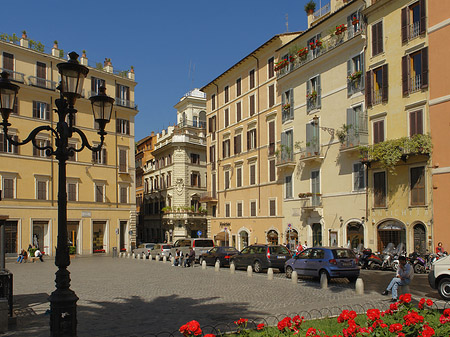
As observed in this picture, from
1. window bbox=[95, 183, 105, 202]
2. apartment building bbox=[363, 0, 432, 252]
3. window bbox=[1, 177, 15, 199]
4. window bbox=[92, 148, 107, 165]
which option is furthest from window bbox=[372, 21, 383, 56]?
window bbox=[1, 177, 15, 199]

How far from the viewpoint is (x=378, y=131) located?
2964 cm

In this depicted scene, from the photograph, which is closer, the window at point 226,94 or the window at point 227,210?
the window at point 227,210

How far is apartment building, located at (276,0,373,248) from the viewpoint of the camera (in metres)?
31.5

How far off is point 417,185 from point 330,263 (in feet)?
33.7

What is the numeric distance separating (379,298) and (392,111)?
1626 centimetres

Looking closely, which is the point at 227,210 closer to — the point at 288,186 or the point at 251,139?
the point at 251,139

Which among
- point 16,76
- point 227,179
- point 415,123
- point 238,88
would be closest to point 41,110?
point 16,76

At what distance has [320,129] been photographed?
1391 inches

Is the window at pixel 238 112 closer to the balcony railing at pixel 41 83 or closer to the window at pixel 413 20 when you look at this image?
the balcony railing at pixel 41 83

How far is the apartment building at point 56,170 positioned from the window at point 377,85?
1057 inches

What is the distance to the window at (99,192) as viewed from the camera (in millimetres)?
48688

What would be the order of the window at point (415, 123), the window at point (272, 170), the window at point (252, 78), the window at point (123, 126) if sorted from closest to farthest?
the window at point (415, 123)
the window at point (272, 170)
the window at point (252, 78)
the window at point (123, 126)

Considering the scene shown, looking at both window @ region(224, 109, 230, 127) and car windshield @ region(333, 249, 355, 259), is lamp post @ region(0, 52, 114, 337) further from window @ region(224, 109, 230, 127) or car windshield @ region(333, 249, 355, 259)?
window @ region(224, 109, 230, 127)

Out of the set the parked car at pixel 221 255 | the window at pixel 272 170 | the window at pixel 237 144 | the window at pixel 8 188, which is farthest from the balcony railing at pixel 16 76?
the parked car at pixel 221 255
